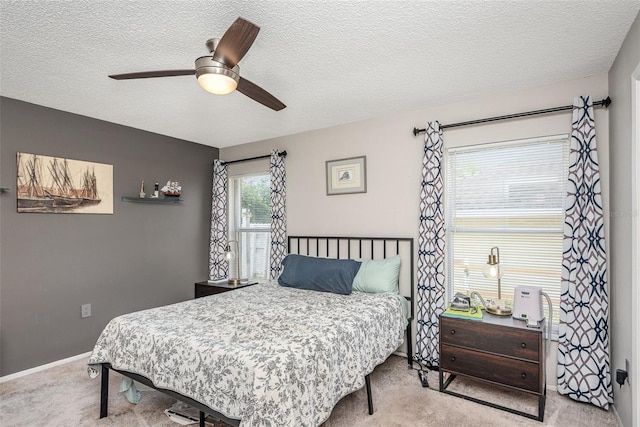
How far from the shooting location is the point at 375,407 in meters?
2.47

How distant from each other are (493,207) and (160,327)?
9.46ft

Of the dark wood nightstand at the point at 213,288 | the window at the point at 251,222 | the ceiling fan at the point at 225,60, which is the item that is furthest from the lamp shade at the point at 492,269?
the window at the point at 251,222

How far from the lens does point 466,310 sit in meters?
2.71

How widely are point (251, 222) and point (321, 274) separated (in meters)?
1.89

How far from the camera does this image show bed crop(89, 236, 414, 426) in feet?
5.57

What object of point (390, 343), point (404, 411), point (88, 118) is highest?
point (88, 118)

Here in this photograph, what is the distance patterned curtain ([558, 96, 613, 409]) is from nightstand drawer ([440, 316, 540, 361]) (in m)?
0.45

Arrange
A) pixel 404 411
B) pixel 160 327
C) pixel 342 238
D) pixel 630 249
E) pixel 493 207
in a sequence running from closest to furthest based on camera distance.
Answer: pixel 630 249 → pixel 160 327 → pixel 404 411 → pixel 493 207 → pixel 342 238

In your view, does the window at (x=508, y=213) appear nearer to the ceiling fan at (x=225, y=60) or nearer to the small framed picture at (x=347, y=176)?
the small framed picture at (x=347, y=176)

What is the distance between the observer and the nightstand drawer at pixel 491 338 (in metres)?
2.34

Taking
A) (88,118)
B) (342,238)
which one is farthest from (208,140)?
(342,238)

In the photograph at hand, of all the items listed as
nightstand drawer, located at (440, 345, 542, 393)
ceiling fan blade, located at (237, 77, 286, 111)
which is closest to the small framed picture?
ceiling fan blade, located at (237, 77, 286, 111)

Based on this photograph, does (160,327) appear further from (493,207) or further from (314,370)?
(493,207)

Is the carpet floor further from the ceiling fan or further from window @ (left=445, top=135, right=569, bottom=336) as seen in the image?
the ceiling fan
